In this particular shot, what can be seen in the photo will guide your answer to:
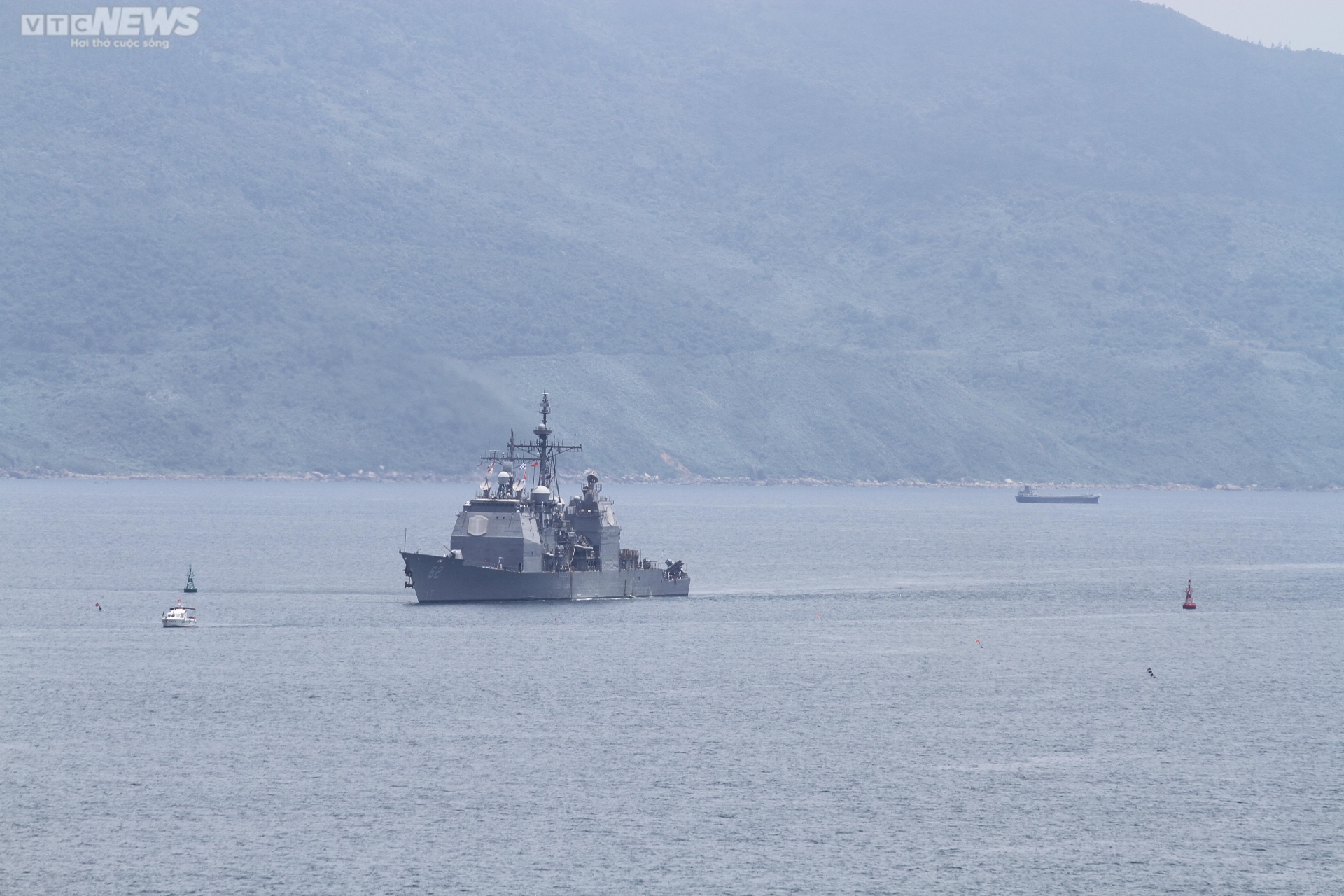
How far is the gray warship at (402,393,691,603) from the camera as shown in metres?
120

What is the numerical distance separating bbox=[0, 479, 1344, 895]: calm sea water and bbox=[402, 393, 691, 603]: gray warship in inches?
72.6

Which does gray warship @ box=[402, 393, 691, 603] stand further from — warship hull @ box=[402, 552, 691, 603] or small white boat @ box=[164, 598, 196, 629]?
small white boat @ box=[164, 598, 196, 629]

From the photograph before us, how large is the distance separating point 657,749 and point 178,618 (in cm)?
4565

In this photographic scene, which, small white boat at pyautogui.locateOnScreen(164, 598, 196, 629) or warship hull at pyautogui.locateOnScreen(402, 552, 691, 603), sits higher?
warship hull at pyautogui.locateOnScreen(402, 552, 691, 603)

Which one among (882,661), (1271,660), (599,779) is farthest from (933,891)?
(1271,660)

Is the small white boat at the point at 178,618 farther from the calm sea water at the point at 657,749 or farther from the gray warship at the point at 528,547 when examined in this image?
the gray warship at the point at 528,547

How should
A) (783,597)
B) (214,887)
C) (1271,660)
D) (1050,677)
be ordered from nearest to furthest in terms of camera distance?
(214,887) < (1050,677) < (1271,660) < (783,597)

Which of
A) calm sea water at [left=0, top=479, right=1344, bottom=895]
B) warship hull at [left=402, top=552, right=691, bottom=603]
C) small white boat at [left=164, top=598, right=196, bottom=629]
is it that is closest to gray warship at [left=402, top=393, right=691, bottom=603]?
warship hull at [left=402, top=552, right=691, bottom=603]

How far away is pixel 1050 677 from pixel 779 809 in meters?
36.0

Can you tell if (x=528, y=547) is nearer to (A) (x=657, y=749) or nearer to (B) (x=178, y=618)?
(B) (x=178, y=618)

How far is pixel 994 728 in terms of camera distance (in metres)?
86.3

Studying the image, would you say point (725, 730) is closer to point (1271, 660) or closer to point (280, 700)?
point (280, 700)

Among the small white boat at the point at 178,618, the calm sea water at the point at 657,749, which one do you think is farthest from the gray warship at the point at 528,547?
the small white boat at the point at 178,618

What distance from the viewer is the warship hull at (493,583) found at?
121m
